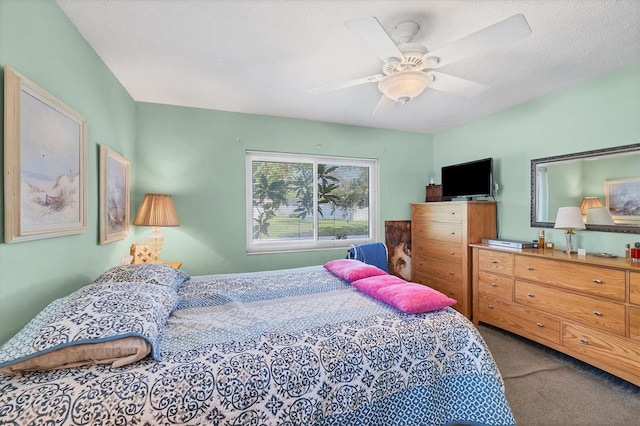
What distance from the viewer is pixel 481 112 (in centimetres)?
332

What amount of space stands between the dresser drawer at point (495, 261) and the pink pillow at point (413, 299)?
5.02 ft

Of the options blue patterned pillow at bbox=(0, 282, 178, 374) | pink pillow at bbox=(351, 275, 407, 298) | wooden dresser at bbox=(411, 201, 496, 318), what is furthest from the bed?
wooden dresser at bbox=(411, 201, 496, 318)

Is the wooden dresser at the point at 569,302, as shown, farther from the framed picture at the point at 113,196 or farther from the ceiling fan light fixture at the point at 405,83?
the framed picture at the point at 113,196

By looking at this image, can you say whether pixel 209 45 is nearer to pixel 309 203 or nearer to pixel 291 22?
pixel 291 22

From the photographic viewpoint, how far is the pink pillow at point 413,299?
1.59m

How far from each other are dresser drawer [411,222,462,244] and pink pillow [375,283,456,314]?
1841mm

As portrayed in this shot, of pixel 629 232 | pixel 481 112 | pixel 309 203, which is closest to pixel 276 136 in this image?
pixel 309 203

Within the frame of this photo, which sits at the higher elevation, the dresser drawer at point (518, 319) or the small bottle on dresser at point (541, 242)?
the small bottle on dresser at point (541, 242)

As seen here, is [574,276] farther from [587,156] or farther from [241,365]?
[241,365]

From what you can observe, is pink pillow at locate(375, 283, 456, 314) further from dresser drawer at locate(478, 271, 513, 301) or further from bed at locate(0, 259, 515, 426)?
dresser drawer at locate(478, 271, 513, 301)

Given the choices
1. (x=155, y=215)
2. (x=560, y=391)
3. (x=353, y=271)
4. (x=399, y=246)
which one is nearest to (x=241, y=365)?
(x=353, y=271)

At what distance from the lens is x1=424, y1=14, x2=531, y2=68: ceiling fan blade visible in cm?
128

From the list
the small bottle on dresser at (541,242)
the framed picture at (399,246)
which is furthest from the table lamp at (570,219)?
the framed picture at (399,246)

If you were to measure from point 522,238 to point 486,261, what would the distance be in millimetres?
538
